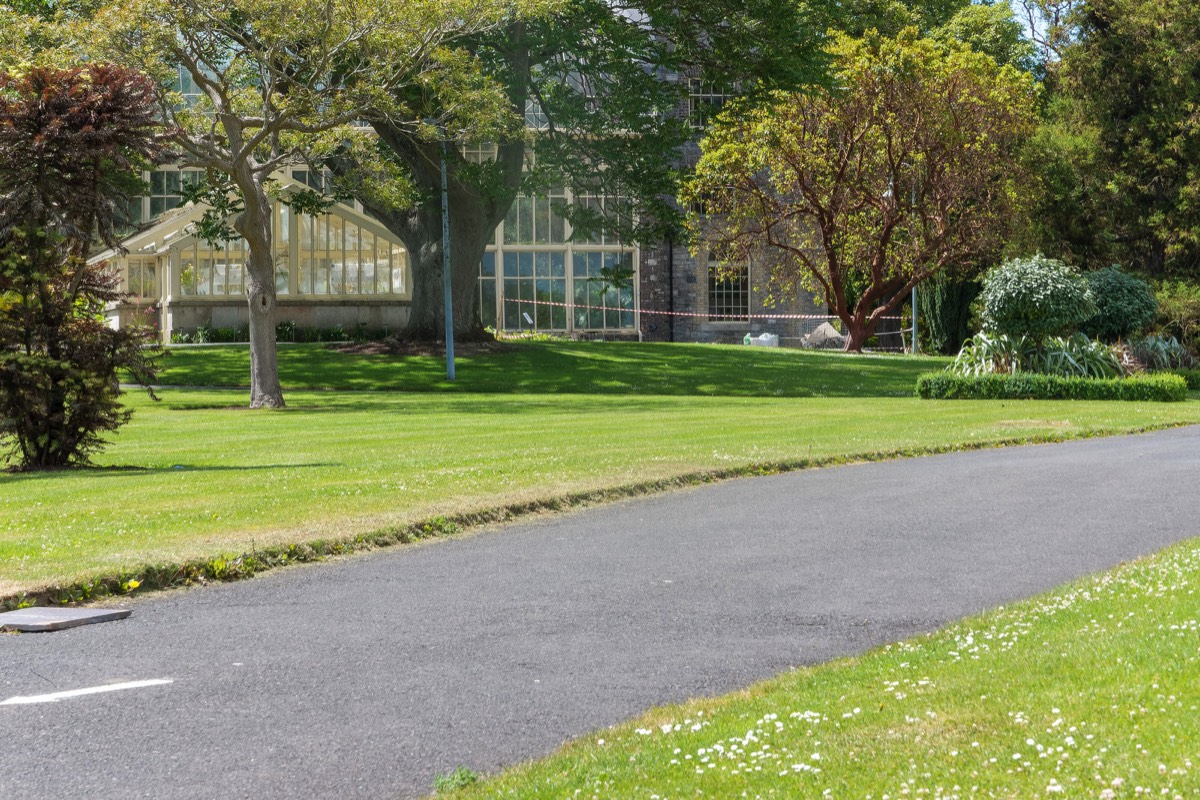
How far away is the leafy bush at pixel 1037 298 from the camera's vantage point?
92.6ft

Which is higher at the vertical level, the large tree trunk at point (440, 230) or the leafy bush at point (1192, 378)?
the large tree trunk at point (440, 230)

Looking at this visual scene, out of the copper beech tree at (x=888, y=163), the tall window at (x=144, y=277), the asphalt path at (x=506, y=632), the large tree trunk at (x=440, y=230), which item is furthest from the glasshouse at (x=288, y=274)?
the asphalt path at (x=506, y=632)

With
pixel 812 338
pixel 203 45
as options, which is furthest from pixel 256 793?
pixel 812 338

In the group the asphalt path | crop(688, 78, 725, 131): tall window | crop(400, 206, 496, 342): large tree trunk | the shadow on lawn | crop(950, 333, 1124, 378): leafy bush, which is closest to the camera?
the asphalt path

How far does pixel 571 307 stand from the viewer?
5484 centimetres

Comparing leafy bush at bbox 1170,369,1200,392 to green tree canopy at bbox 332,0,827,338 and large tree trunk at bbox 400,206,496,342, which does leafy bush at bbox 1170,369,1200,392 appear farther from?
large tree trunk at bbox 400,206,496,342

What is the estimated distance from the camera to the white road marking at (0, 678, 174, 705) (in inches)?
255

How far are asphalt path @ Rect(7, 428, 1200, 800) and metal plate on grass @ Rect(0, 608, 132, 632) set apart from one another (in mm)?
125

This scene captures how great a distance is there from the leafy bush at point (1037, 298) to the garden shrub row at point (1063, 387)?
3.90 feet

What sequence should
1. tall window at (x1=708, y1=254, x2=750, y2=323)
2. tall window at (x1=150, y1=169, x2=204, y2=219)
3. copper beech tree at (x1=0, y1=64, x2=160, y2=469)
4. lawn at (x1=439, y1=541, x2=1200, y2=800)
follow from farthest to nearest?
1. tall window at (x1=708, y1=254, x2=750, y2=323)
2. tall window at (x1=150, y1=169, x2=204, y2=219)
3. copper beech tree at (x1=0, y1=64, x2=160, y2=469)
4. lawn at (x1=439, y1=541, x2=1200, y2=800)

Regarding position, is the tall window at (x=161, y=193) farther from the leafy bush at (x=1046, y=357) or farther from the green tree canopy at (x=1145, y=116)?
the leafy bush at (x=1046, y=357)

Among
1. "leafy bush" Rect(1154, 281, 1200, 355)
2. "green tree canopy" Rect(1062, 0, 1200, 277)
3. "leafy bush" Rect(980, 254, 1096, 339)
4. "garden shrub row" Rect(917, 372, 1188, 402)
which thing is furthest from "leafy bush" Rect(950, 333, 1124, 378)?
"green tree canopy" Rect(1062, 0, 1200, 277)

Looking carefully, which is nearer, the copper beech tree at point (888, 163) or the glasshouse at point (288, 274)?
the glasshouse at point (288, 274)

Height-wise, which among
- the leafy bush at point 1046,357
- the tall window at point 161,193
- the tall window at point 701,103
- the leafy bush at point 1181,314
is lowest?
the leafy bush at point 1046,357
